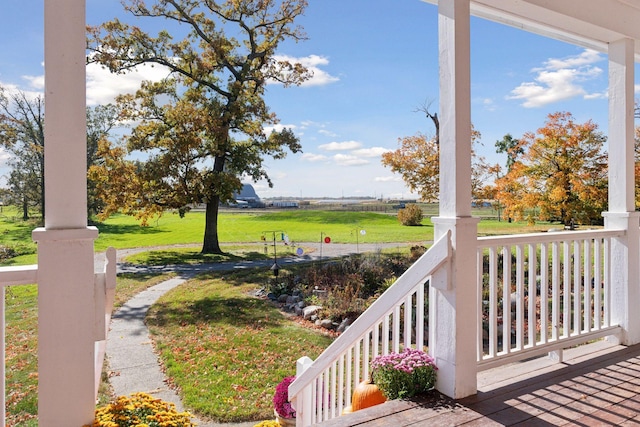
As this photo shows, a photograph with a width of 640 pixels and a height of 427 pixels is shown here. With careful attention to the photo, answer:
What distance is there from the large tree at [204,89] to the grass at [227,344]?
1.65ft

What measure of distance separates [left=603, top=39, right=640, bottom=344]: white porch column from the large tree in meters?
2.96

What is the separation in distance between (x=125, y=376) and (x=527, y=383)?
9.81 ft

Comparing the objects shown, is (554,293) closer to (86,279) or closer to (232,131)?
(86,279)

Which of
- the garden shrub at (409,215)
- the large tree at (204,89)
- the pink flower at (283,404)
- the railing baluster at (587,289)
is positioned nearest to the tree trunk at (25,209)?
the large tree at (204,89)

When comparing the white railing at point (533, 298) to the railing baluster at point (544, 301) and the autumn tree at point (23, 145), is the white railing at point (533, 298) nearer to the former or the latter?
the railing baluster at point (544, 301)

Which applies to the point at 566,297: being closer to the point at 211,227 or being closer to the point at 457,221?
the point at 457,221

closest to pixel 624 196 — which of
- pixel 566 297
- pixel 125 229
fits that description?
pixel 566 297

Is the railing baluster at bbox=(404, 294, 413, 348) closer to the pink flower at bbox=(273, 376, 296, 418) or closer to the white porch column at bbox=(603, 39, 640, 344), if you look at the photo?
the pink flower at bbox=(273, 376, 296, 418)

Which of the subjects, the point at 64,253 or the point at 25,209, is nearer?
the point at 64,253

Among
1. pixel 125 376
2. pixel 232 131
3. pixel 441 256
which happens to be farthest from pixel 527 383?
pixel 232 131

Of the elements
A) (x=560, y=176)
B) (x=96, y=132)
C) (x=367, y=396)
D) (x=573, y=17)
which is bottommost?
(x=367, y=396)

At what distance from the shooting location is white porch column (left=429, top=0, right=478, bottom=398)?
6.32 feet

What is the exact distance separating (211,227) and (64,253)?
8.76 ft

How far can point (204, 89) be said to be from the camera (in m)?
4.02
